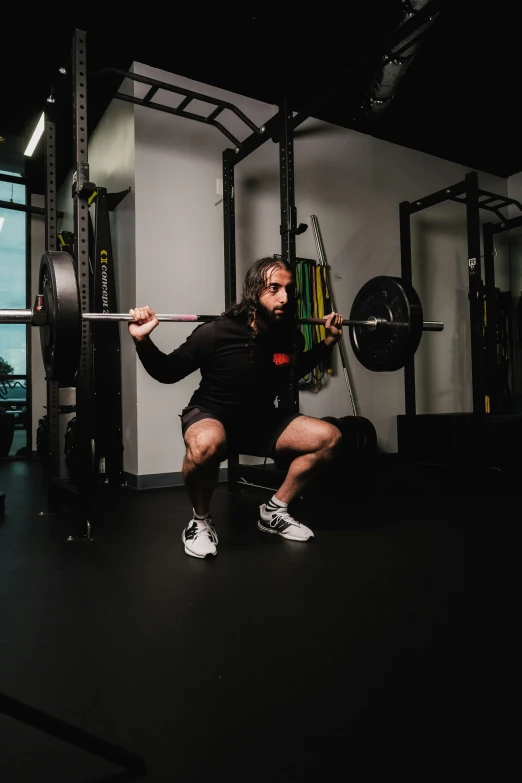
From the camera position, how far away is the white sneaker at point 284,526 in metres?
2.07

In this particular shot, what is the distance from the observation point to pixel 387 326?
247 cm

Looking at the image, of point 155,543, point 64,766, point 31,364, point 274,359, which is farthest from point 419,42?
point 31,364

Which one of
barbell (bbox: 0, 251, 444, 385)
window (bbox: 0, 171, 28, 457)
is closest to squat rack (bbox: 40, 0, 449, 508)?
barbell (bbox: 0, 251, 444, 385)

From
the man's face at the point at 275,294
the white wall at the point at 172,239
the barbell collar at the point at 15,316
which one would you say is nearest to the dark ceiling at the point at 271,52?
the white wall at the point at 172,239

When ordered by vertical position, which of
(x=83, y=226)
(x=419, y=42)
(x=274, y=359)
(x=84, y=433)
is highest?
(x=419, y=42)

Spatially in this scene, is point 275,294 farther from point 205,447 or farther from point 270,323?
point 205,447

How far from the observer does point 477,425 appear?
3.58 metres

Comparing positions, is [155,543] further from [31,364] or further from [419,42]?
[31,364]

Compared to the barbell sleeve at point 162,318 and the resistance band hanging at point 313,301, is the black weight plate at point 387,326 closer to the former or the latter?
the barbell sleeve at point 162,318

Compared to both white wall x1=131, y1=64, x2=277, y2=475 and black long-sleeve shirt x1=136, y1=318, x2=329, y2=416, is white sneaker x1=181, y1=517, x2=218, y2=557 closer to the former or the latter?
black long-sleeve shirt x1=136, y1=318, x2=329, y2=416

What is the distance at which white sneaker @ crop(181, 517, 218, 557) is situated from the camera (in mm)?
1865

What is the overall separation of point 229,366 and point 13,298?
13.9 feet

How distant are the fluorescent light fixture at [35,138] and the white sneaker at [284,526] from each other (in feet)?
11.7

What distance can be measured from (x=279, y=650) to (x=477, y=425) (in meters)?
2.82
